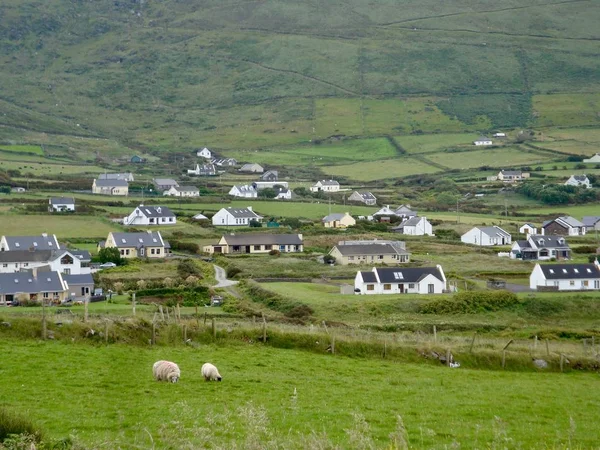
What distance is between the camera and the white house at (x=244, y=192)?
11262 centimetres

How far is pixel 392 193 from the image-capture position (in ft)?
386

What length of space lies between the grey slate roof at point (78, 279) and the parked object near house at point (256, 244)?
2206 cm

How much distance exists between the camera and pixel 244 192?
113 meters

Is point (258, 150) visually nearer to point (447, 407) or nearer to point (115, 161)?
point (115, 161)

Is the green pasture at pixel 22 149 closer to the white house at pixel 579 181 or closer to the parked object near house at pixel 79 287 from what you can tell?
the white house at pixel 579 181

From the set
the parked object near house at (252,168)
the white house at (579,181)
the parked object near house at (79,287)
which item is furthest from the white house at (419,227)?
the parked object near house at (252,168)

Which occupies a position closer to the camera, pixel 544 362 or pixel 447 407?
pixel 447 407

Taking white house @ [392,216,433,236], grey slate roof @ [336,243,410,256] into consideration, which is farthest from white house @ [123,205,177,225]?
white house @ [392,216,433,236]

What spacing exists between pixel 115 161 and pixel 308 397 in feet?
444

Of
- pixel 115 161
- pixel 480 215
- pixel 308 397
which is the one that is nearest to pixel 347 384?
pixel 308 397

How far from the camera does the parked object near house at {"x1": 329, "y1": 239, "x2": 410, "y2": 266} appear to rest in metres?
67.4

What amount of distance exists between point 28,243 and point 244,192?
5139cm

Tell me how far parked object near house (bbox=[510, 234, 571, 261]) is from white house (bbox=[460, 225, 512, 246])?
314 inches

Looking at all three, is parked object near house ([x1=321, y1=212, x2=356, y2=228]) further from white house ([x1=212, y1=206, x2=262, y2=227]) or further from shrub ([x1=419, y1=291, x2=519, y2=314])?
shrub ([x1=419, y1=291, x2=519, y2=314])
